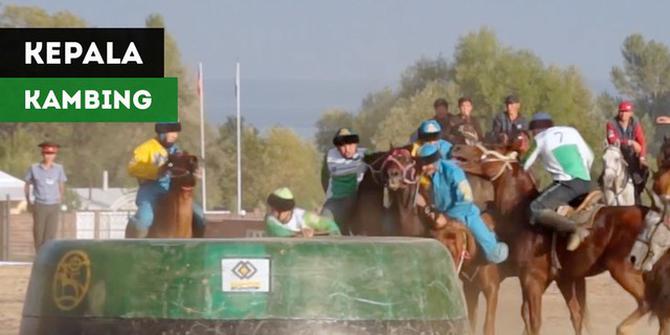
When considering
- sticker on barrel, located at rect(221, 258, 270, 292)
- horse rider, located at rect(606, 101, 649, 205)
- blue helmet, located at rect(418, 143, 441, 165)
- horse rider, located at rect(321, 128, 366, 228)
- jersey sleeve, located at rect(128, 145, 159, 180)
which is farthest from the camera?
horse rider, located at rect(606, 101, 649, 205)

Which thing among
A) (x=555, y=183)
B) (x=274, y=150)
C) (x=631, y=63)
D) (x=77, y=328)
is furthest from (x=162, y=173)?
(x=631, y=63)

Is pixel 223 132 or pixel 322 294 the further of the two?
pixel 223 132

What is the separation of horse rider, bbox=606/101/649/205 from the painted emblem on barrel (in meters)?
11.6

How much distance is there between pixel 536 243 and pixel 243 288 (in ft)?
32.1

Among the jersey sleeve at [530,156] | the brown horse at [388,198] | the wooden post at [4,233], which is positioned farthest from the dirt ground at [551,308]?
the wooden post at [4,233]

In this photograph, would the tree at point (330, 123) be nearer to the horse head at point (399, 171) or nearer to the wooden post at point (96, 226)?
the wooden post at point (96, 226)

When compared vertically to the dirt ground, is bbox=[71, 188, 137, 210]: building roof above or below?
above

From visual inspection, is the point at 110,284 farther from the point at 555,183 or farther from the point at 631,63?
the point at 631,63

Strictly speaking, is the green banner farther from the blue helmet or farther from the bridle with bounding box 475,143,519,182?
the blue helmet

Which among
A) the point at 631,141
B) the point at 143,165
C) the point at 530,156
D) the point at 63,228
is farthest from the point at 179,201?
the point at 63,228

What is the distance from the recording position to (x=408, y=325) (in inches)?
250

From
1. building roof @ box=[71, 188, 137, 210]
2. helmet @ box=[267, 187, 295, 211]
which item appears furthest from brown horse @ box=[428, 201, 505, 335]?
building roof @ box=[71, 188, 137, 210]

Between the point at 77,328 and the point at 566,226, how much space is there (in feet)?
30.9

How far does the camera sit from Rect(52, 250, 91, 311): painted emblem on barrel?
6383mm
